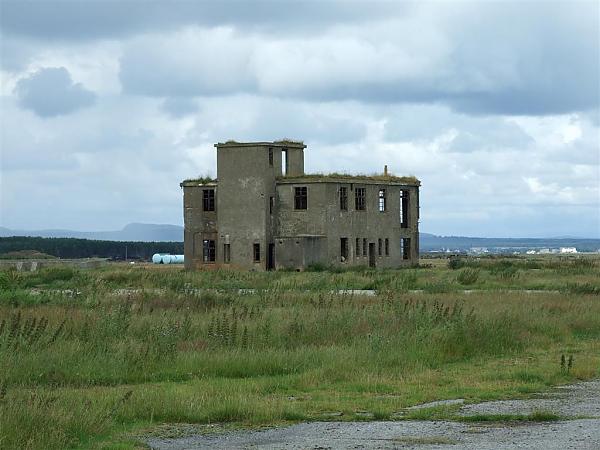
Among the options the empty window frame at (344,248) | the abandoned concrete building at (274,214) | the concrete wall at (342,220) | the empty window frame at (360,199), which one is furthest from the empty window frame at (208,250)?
the empty window frame at (360,199)

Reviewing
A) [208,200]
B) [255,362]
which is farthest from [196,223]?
[255,362]

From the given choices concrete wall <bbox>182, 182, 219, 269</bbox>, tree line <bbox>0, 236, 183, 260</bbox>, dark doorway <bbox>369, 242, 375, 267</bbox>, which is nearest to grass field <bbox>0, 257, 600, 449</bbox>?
concrete wall <bbox>182, 182, 219, 269</bbox>

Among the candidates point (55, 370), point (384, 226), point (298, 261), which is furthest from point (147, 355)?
point (384, 226)

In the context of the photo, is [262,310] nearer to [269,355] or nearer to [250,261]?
[269,355]

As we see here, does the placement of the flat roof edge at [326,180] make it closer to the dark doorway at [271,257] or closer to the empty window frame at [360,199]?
the empty window frame at [360,199]

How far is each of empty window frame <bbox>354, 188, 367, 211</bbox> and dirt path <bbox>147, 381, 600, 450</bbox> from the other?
51100 mm

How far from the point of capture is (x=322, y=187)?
208ft

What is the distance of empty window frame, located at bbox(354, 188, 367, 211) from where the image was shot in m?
66.2

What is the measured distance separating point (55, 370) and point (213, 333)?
4.58 m

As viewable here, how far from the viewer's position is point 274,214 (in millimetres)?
64312

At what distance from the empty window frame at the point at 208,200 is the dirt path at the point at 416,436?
5227 centimetres

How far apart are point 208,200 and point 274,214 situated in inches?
187

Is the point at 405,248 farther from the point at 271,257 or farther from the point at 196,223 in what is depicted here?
the point at 196,223

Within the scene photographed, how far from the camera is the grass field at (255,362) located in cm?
1446
